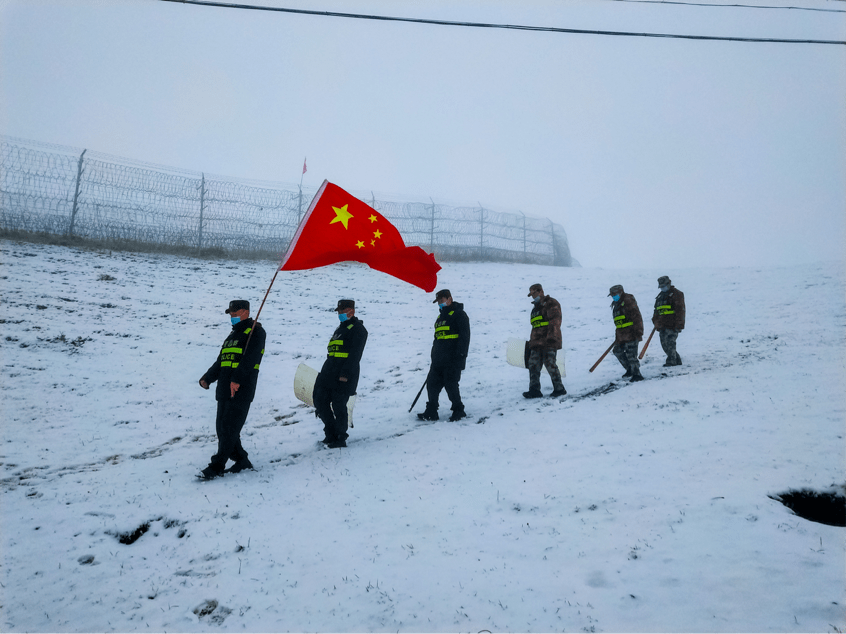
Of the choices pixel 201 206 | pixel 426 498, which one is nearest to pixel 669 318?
pixel 426 498

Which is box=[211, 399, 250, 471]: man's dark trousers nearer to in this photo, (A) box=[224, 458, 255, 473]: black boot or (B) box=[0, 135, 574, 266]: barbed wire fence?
(A) box=[224, 458, 255, 473]: black boot

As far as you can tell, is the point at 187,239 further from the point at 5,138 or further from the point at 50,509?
the point at 50,509

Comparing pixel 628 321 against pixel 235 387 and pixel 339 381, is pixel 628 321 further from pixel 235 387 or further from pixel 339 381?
pixel 235 387

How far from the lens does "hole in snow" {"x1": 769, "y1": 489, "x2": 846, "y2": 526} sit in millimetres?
4027

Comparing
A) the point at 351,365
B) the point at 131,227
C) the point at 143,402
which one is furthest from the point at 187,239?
the point at 351,365

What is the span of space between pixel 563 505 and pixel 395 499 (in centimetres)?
154

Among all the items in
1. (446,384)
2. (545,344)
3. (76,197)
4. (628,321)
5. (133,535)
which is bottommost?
(133,535)

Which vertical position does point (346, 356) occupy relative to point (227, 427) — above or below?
above

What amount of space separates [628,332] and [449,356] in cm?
349

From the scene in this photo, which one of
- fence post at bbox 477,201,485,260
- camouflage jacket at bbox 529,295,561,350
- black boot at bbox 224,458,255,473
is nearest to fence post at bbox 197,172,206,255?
fence post at bbox 477,201,485,260

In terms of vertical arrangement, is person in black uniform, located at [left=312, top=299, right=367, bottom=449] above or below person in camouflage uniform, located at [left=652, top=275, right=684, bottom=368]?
below

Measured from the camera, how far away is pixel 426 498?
15.3 feet

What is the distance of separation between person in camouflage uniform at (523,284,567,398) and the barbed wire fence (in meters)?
14.7

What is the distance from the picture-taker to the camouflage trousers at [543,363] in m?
8.18
